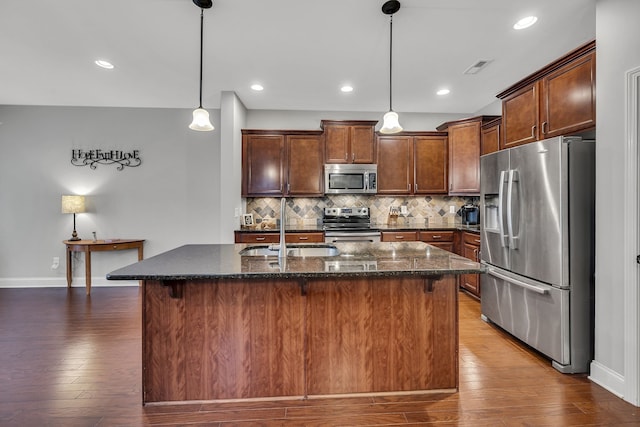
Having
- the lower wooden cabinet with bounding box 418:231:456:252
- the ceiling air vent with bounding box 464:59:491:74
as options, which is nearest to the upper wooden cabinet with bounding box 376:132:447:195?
the lower wooden cabinet with bounding box 418:231:456:252

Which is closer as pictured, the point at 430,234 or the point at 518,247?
the point at 518,247

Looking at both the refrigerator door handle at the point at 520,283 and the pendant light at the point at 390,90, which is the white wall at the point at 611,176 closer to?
the refrigerator door handle at the point at 520,283

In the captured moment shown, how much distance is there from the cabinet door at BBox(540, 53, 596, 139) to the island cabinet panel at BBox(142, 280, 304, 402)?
243cm

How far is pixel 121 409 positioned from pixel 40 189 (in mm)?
4365

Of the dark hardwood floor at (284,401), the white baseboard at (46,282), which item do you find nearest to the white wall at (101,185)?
the white baseboard at (46,282)

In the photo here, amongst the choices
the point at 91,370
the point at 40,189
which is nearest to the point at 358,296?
the point at 91,370

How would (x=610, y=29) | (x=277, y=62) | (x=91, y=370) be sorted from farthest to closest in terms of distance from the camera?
(x=277, y=62), (x=91, y=370), (x=610, y=29)

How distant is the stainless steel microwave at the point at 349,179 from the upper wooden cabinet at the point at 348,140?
106 millimetres

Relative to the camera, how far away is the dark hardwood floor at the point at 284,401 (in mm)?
1802

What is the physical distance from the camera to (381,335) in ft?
6.54

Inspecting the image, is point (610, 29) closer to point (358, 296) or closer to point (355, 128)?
point (358, 296)

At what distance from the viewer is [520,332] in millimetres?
2695

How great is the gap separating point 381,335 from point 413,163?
329 cm

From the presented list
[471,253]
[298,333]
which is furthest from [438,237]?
[298,333]
